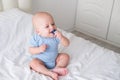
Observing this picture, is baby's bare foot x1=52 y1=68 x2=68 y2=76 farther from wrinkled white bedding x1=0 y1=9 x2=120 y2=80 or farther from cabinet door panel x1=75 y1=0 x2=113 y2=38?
cabinet door panel x1=75 y1=0 x2=113 y2=38

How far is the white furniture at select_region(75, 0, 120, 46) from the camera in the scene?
2.60m

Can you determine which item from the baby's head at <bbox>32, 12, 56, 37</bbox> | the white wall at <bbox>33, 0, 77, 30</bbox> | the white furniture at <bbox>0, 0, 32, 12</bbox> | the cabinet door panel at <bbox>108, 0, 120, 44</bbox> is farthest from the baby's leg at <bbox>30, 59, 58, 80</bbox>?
the cabinet door panel at <bbox>108, 0, 120, 44</bbox>

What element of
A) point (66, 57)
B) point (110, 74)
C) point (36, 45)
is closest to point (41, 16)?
point (36, 45)

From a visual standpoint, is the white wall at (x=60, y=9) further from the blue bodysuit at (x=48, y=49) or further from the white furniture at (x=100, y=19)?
the blue bodysuit at (x=48, y=49)

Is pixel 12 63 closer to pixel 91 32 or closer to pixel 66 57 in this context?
pixel 66 57

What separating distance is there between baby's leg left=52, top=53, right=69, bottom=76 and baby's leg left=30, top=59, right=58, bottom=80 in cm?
5

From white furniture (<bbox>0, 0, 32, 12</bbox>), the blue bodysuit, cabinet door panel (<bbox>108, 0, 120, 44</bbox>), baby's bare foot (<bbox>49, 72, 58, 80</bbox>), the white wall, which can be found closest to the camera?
baby's bare foot (<bbox>49, 72, 58, 80</bbox>)

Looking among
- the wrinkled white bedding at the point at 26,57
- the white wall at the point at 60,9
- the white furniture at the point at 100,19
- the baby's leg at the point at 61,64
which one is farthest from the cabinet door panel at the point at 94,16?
the baby's leg at the point at 61,64

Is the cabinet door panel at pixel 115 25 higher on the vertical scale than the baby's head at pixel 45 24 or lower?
lower

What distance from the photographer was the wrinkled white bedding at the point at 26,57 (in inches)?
46.6

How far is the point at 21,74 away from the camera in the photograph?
1.17 metres

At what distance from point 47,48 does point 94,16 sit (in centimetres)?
168

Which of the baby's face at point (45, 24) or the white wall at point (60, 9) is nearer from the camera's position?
the baby's face at point (45, 24)

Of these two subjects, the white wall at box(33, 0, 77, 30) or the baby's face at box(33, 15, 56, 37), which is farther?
the white wall at box(33, 0, 77, 30)
